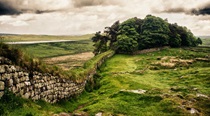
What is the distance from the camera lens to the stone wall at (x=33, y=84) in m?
11.6

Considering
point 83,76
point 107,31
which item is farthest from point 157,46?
point 83,76

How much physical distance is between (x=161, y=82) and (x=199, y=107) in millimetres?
11125

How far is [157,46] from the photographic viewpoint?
221ft

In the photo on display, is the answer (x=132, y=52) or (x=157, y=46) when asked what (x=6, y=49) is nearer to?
(x=132, y=52)

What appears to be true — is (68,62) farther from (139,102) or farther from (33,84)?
(33,84)

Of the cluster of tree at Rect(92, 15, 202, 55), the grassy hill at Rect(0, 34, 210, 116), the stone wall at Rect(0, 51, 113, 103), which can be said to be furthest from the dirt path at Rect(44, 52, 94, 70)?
the stone wall at Rect(0, 51, 113, 103)

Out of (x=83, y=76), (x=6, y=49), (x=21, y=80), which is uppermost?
(x=6, y=49)

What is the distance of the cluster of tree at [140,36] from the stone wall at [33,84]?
132 ft

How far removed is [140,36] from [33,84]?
55.2m

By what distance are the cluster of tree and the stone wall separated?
132ft

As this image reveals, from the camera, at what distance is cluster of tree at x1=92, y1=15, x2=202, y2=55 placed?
60713 millimetres

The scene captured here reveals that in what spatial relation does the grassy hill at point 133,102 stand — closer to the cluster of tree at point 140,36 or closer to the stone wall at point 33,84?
the stone wall at point 33,84

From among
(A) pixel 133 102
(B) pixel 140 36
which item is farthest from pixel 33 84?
(B) pixel 140 36

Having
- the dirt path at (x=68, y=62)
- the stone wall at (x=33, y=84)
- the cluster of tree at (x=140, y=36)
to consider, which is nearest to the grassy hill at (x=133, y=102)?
the stone wall at (x=33, y=84)
